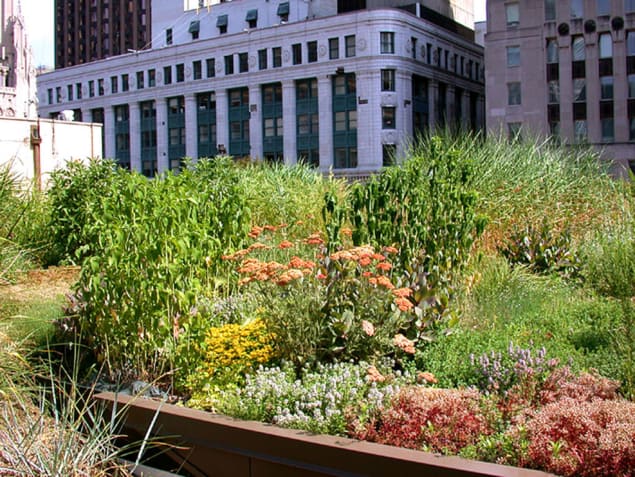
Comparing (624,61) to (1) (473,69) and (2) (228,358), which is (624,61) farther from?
(2) (228,358)

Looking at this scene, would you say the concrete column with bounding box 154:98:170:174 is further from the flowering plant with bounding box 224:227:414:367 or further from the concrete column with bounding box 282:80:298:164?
the flowering plant with bounding box 224:227:414:367

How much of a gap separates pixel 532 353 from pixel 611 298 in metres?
2.96

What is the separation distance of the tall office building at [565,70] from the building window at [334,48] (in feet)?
56.2

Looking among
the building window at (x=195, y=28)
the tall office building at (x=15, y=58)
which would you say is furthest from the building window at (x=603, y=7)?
the tall office building at (x=15, y=58)

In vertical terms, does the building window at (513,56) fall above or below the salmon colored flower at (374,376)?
above

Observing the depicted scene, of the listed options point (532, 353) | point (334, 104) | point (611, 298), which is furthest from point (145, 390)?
point (334, 104)

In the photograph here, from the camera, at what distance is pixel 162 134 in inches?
3295

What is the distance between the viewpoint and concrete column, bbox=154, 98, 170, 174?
83.4 metres

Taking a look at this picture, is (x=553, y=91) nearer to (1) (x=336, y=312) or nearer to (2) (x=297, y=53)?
(2) (x=297, y=53)

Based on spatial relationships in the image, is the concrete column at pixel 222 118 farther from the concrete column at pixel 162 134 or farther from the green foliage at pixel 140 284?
the green foliage at pixel 140 284

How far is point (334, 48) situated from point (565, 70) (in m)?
23.5

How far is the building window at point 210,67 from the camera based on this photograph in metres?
79.9

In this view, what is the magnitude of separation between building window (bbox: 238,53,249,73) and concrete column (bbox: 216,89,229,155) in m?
2.94

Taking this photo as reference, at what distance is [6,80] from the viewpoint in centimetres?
8962
